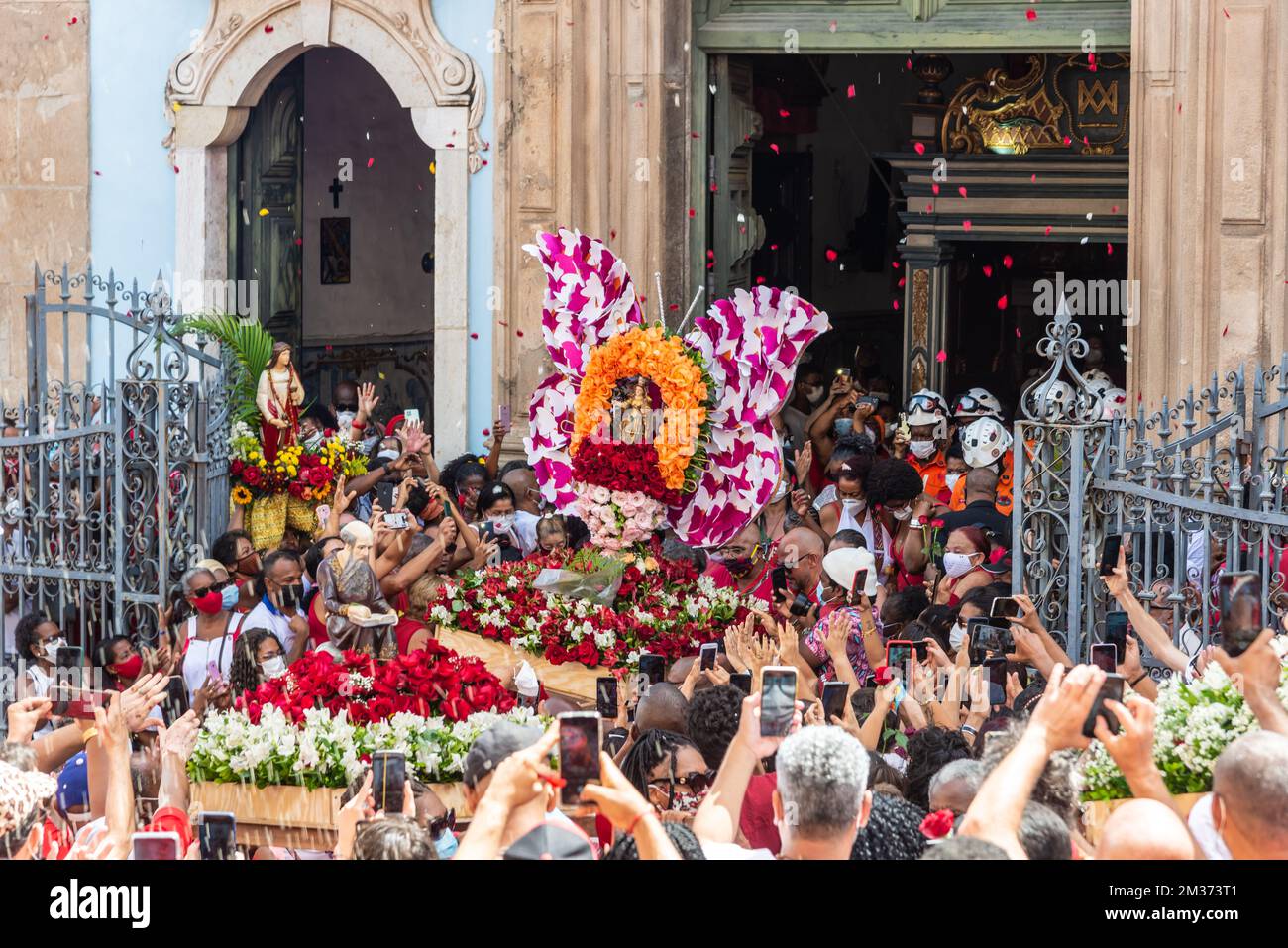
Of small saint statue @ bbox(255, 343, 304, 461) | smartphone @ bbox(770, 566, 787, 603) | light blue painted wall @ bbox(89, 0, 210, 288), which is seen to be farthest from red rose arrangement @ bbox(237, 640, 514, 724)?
light blue painted wall @ bbox(89, 0, 210, 288)

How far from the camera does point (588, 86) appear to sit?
1310 cm

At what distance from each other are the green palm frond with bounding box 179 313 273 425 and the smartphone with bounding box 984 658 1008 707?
5478 mm

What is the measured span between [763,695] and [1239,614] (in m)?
1.29

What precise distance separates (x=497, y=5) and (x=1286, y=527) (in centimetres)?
707

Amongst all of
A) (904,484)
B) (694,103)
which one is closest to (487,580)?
(904,484)

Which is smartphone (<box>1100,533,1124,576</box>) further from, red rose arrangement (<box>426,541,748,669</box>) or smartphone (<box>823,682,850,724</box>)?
red rose arrangement (<box>426,541,748,669</box>)

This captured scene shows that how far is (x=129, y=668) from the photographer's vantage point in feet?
28.7

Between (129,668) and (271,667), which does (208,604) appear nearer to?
(129,668)

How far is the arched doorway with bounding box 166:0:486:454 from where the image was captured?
13.4m

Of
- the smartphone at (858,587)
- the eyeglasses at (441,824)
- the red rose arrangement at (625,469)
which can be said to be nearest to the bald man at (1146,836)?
the eyeglasses at (441,824)

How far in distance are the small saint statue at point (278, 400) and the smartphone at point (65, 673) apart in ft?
11.5

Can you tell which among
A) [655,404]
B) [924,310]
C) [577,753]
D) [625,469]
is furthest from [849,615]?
[924,310]

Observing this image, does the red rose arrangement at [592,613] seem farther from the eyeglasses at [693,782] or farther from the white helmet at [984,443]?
the eyeglasses at [693,782]

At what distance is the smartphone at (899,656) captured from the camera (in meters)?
7.63
